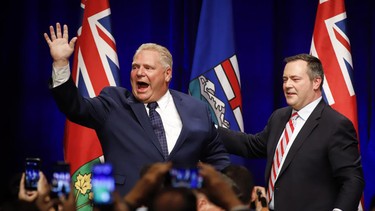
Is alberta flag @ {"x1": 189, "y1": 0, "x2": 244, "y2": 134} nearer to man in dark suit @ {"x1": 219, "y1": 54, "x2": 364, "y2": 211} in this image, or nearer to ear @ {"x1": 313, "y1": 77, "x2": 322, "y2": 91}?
man in dark suit @ {"x1": 219, "y1": 54, "x2": 364, "y2": 211}

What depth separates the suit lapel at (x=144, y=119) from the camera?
403cm

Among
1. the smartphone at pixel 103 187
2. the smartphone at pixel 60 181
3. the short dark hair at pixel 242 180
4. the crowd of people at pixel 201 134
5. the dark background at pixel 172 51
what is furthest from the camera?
the dark background at pixel 172 51

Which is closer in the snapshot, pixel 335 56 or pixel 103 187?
pixel 103 187

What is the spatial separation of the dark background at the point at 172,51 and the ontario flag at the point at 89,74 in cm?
71

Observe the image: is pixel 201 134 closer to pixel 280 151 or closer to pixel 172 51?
pixel 280 151

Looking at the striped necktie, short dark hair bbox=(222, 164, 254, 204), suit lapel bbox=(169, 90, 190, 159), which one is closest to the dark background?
suit lapel bbox=(169, 90, 190, 159)

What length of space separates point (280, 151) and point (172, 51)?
1.82m

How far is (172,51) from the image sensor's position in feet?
20.2

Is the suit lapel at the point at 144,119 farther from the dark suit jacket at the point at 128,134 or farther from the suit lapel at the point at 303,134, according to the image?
the suit lapel at the point at 303,134

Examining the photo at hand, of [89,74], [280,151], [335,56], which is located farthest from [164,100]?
[335,56]

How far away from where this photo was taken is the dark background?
238 inches

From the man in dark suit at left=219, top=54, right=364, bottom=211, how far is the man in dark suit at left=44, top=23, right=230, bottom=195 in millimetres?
425

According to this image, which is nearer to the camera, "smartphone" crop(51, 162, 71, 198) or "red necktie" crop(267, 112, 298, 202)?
"smartphone" crop(51, 162, 71, 198)

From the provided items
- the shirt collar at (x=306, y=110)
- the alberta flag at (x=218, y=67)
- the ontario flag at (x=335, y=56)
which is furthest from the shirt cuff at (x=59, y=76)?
the ontario flag at (x=335, y=56)
